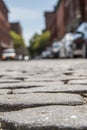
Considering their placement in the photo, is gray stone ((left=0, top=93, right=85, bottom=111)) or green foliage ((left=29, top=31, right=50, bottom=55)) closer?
gray stone ((left=0, top=93, right=85, bottom=111))

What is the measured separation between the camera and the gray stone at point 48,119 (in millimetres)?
2275

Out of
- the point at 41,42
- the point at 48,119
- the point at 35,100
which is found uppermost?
the point at 48,119

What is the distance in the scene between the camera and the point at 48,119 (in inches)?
96.6

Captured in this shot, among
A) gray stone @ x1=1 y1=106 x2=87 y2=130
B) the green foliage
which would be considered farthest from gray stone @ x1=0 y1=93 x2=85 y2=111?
the green foliage

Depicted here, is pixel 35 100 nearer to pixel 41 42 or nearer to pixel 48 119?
pixel 48 119

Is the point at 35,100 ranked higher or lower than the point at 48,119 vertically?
lower

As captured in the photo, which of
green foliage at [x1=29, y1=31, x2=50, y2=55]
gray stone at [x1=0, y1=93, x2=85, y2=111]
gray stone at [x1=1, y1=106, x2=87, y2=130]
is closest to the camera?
gray stone at [x1=1, y1=106, x2=87, y2=130]

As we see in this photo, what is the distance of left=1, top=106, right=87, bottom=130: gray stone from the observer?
2.28 meters

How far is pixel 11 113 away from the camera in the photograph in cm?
279

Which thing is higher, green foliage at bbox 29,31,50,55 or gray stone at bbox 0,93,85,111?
gray stone at bbox 0,93,85,111

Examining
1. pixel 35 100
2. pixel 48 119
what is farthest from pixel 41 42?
pixel 48 119

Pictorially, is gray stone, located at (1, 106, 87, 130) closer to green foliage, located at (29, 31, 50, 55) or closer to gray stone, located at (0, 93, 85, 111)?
gray stone, located at (0, 93, 85, 111)

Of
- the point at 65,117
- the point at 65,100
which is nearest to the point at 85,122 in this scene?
the point at 65,117

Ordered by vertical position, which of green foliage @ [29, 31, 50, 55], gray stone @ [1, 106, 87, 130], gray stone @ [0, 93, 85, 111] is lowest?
green foliage @ [29, 31, 50, 55]
